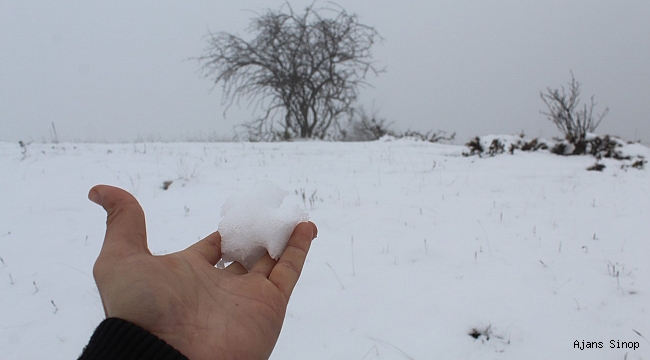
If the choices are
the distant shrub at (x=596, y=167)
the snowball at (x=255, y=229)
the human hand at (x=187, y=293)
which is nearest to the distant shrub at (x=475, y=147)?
the distant shrub at (x=596, y=167)

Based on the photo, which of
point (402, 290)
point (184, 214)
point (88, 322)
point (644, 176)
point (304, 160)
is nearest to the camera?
point (88, 322)

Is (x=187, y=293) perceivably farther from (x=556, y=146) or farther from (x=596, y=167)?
(x=556, y=146)

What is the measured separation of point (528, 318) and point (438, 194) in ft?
7.97

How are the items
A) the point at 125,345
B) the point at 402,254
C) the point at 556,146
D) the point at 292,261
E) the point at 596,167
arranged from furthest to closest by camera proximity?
1. the point at 556,146
2. the point at 596,167
3. the point at 402,254
4. the point at 292,261
5. the point at 125,345

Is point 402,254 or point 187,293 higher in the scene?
point 187,293

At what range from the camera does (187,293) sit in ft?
3.91

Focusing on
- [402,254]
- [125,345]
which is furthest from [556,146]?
[125,345]

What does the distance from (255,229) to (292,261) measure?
0.68 ft

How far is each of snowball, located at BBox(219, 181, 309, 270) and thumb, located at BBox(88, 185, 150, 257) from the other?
14.1 inches

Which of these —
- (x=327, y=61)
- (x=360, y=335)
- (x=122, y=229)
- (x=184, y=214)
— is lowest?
(x=360, y=335)

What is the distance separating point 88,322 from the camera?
6.61 ft

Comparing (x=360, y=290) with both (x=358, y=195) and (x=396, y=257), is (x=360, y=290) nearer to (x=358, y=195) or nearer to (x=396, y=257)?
(x=396, y=257)

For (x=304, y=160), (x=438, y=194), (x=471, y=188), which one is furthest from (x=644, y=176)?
(x=304, y=160)

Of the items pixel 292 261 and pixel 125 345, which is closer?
pixel 125 345
